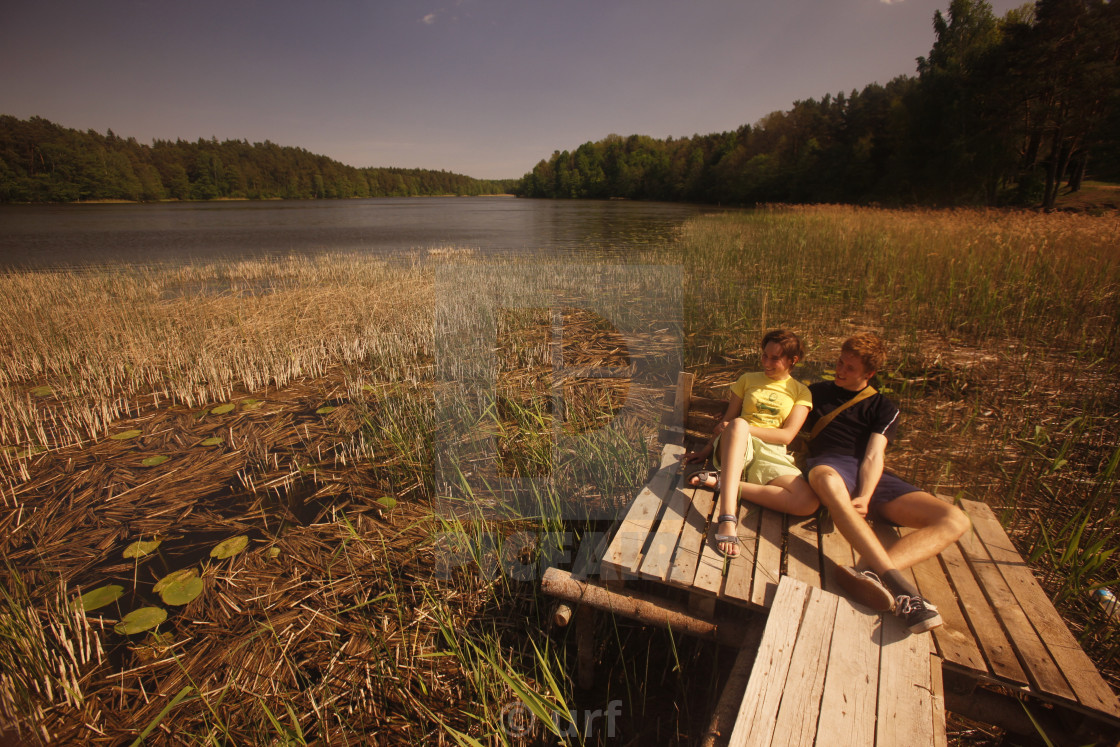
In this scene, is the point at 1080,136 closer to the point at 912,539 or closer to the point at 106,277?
the point at 912,539

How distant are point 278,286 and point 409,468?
930 cm

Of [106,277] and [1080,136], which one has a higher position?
[1080,136]

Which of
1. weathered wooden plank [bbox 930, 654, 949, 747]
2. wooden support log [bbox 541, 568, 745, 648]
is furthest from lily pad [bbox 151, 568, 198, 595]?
weathered wooden plank [bbox 930, 654, 949, 747]

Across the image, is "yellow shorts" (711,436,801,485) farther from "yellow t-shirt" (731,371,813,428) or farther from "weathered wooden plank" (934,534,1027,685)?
"weathered wooden plank" (934,534,1027,685)

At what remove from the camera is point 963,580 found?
2.05 meters

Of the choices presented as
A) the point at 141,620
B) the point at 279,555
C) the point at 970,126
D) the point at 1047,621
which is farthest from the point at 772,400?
the point at 970,126

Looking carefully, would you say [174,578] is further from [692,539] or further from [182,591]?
[692,539]

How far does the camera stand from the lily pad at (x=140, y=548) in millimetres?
2957

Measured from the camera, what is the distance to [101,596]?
2.62 metres

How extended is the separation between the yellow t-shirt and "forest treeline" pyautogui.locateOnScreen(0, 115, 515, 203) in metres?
96.6

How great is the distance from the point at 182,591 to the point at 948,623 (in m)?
4.04

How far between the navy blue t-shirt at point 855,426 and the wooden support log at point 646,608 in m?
1.37

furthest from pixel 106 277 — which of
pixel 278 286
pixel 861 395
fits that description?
pixel 861 395

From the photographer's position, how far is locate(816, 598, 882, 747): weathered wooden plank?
1.45m
